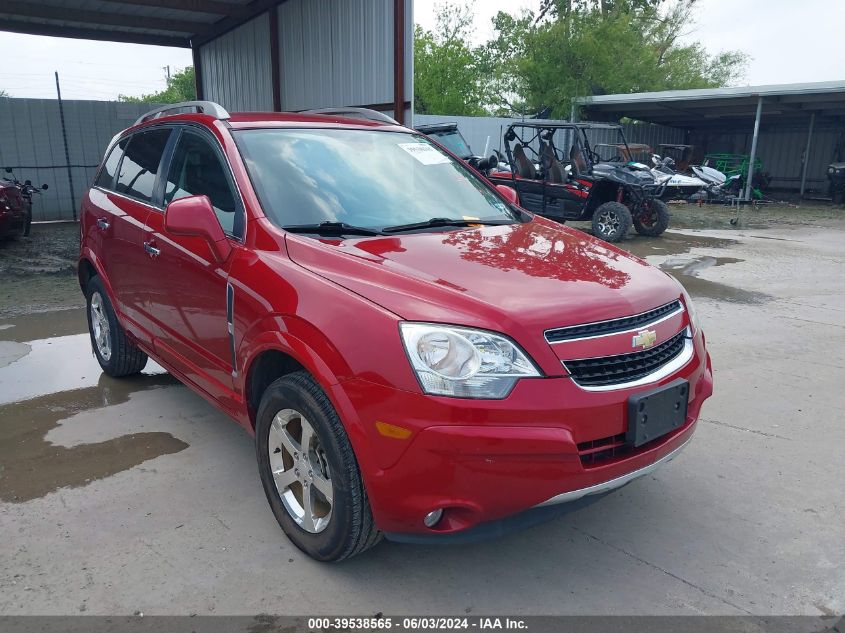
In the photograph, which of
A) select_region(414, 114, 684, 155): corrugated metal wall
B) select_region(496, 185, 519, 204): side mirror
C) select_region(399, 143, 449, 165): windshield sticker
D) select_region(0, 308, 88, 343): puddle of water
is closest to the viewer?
select_region(399, 143, 449, 165): windshield sticker

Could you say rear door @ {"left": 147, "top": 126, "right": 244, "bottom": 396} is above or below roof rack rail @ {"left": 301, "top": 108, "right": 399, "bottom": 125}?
below

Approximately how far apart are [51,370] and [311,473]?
337cm

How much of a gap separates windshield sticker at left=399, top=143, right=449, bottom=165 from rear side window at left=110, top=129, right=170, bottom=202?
1404 millimetres

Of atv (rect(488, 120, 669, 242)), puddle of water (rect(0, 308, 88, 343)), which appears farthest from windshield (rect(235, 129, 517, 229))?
atv (rect(488, 120, 669, 242))

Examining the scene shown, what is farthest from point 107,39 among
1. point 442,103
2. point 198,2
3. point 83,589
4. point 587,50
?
point 442,103

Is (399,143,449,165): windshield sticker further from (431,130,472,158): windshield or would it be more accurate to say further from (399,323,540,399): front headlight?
(431,130,472,158): windshield

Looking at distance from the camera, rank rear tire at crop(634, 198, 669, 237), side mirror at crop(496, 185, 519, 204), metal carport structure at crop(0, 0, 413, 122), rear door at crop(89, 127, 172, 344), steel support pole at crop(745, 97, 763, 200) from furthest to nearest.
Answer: steel support pole at crop(745, 97, 763, 200), rear tire at crop(634, 198, 669, 237), metal carport structure at crop(0, 0, 413, 122), side mirror at crop(496, 185, 519, 204), rear door at crop(89, 127, 172, 344)

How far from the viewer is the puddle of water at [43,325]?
599cm

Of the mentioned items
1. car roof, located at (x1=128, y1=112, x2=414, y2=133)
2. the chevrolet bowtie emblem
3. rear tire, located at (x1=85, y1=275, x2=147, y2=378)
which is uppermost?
car roof, located at (x1=128, y1=112, x2=414, y2=133)

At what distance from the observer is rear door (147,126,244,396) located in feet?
10.1

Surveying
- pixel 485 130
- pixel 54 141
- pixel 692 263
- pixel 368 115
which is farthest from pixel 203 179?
pixel 485 130

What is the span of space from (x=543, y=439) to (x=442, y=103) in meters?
37.8

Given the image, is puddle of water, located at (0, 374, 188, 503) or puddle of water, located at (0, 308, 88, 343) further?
puddle of water, located at (0, 308, 88, 343)

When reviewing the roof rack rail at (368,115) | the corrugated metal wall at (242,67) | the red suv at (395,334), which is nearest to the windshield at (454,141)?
the corrugated metal wall at (242,67)
